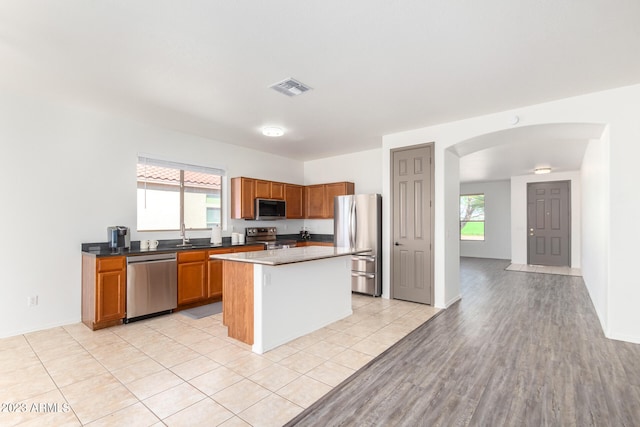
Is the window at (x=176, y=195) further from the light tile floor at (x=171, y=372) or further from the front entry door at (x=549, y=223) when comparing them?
the front entry door at (x=549, y=223)

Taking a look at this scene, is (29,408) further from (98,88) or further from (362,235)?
(362,235)

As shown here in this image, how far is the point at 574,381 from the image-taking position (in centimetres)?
251

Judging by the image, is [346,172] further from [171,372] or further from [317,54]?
[171,372]

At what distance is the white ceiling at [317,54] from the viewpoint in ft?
6.96

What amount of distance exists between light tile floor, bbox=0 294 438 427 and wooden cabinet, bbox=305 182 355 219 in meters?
2.92

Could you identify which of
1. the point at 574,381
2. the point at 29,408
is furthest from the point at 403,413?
the point at 29,408

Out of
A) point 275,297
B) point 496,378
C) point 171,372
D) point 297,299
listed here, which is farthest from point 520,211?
point 171,372

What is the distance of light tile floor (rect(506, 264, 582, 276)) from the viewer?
7.42 m

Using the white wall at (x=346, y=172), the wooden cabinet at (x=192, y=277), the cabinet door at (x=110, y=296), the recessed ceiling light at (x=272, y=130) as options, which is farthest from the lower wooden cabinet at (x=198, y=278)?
the white wall at (x=346, y=172)

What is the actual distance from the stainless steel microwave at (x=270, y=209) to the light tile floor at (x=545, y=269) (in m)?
6.09

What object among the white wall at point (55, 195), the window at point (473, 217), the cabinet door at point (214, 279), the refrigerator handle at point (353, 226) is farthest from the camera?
the window at point (473, 217)

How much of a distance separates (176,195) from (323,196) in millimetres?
2844

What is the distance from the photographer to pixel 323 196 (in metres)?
6.56

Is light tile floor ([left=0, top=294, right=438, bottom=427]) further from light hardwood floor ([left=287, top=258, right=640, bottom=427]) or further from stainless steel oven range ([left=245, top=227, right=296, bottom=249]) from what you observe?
stainless steel oven range ([left=245, top=227, right=296, bottom=249])
